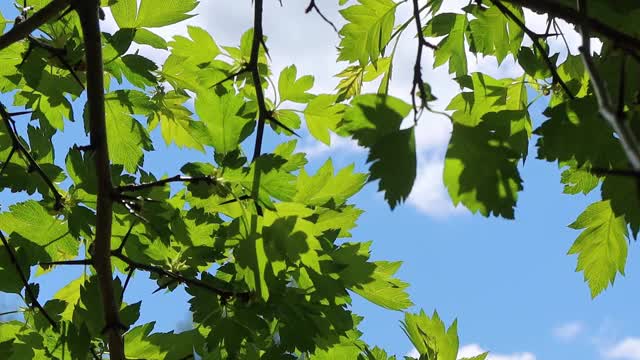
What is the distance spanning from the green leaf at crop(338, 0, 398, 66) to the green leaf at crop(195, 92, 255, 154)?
1.18ft

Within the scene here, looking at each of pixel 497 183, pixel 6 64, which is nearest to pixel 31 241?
pixel 6 64

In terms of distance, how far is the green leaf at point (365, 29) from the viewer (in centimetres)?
145

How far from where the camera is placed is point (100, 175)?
1224 mm

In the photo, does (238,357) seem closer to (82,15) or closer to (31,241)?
(31,241)

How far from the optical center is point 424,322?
1491mm

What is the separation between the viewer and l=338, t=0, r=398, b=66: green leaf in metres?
1.45

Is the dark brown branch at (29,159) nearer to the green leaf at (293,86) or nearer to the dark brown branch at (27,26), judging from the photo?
the dark brown branch at (27,26)

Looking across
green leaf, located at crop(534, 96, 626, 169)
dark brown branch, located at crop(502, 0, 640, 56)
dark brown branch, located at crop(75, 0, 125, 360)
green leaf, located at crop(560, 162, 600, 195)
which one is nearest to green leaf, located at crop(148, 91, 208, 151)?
dark brown branch, located at crop(75, 0, 125, 360)

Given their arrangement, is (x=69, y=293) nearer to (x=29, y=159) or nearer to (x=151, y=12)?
(x=29, y=159)

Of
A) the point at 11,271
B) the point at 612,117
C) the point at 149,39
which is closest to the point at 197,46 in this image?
the point at 149,39

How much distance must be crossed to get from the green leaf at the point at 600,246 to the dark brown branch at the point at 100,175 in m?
0.85

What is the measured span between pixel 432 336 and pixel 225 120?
620 mm

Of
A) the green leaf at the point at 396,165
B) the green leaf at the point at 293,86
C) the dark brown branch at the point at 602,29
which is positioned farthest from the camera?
the green leaf at the point at 293,86

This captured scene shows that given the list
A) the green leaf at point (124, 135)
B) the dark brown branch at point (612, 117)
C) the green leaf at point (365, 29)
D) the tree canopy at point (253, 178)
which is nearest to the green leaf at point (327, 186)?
the tree canopy at point (253, 178)
